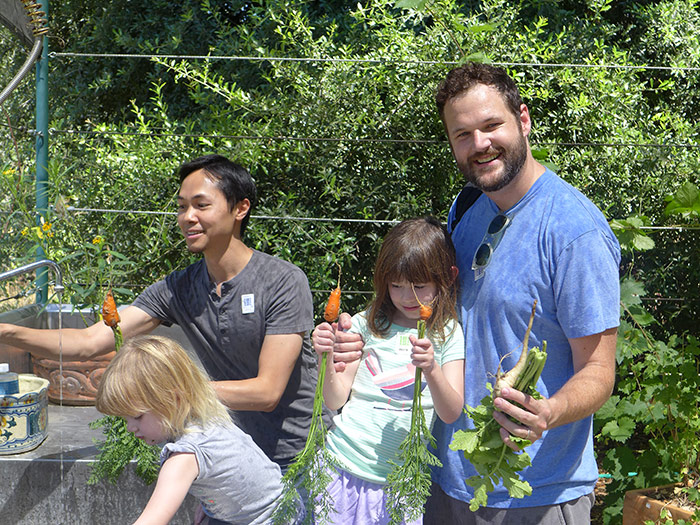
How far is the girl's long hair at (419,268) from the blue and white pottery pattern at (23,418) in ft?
5.50

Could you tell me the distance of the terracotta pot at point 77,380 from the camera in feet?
11.9

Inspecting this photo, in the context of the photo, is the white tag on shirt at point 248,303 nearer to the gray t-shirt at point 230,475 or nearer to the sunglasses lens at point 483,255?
the gray t-shirt at point 230,475

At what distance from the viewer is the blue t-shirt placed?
1880mm

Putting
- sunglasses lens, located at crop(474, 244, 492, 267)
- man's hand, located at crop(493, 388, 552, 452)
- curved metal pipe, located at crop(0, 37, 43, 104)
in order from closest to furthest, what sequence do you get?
1. man's hand, located at crop(493, 388, 552, 452)
2. sunglasses lens, located at crop(474, 244, 492, 267)
3. curved metal pipe, located at crop(0, 37, 43, 104)

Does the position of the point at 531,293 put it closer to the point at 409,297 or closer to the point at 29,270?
the point at 409,297

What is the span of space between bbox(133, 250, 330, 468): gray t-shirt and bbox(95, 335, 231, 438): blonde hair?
385 millimetres

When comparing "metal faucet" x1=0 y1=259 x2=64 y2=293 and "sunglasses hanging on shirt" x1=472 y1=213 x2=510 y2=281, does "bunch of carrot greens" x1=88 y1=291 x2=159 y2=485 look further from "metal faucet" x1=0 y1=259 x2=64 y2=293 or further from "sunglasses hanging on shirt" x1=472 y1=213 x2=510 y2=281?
"sunglasses hanging on shirt" x1=472 y1=213 x2=510 y2=281

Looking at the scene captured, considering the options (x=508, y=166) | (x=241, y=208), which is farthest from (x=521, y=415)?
(x=241, y=208)

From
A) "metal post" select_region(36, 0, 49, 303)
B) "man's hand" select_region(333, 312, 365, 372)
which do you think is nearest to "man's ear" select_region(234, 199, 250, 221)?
"man's hand" select_region(333, 312, 365, 372)

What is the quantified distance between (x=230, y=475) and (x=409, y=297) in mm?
761

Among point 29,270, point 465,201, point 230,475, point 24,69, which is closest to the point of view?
point 230,475

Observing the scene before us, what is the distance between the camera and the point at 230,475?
223 centimetres

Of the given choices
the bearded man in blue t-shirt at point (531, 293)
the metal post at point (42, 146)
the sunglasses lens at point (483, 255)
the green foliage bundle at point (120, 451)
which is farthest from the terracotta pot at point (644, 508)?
the metal post at point (42, 146)

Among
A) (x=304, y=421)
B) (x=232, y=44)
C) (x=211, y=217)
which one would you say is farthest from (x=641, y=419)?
(x=232, y=44)
